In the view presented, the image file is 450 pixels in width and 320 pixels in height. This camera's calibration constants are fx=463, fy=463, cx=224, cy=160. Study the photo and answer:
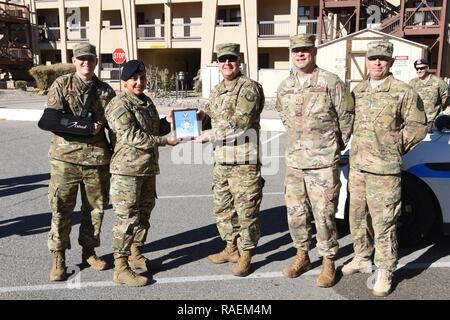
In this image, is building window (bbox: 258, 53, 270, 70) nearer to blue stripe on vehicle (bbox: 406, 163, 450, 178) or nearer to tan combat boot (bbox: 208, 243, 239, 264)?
blue stripe on vehicle (bbox: 406, 163, 450, 178)

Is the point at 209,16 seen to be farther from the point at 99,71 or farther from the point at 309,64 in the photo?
the point at 309,64

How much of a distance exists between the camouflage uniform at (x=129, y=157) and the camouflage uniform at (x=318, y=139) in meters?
1.13

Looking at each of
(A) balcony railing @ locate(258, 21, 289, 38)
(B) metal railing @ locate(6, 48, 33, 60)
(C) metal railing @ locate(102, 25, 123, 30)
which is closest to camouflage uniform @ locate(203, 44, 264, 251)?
(A) balcony railing @ locate(258, 21, 289, 38)

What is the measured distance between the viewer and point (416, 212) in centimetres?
441

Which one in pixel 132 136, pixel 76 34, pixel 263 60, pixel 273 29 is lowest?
pixel 132 136

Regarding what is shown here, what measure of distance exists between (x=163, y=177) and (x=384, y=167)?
4.84 metres

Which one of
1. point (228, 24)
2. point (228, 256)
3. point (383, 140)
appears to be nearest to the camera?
point (383, 140)

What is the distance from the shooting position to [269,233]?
523cm

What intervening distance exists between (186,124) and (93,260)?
153 cm

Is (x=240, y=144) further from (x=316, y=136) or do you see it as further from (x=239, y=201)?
(x=316, y=136)

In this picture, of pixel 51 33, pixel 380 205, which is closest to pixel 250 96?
pixel 380 205

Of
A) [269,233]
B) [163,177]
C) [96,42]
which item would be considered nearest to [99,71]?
[96,42]

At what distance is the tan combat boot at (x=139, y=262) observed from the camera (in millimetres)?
4219

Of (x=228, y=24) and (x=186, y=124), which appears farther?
(x=228, y=24)
